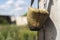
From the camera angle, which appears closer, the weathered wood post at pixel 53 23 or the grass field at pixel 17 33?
the weathered wood post at pixel 53 23

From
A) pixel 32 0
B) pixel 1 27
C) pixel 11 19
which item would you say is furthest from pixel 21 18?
pixel 32 0

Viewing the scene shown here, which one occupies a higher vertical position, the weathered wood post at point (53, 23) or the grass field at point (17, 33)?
the weathered wood post at point (53, 23)

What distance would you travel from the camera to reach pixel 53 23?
1.25 m

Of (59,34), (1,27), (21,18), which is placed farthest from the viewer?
(21,18)

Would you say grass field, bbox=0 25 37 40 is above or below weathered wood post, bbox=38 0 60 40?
below

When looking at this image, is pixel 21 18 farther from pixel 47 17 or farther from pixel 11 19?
pixel 47 17

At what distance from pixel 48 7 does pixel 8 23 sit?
3.16m

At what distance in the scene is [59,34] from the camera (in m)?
1.23

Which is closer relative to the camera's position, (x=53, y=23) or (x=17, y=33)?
(x=53, y=23)

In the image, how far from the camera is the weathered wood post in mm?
1239

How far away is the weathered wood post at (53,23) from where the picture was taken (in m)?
1.24

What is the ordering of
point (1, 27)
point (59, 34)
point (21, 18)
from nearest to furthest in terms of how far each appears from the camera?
point (59, 34) → point (1, 27) → point (21, 18)

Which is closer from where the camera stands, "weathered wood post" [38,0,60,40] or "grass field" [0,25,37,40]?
"weathered wood post" [38,0,60,40]

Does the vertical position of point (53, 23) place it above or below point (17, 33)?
above
